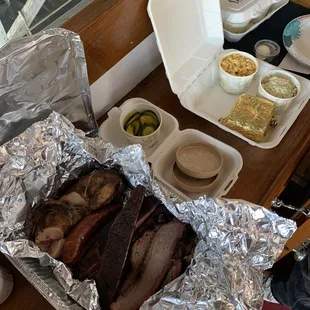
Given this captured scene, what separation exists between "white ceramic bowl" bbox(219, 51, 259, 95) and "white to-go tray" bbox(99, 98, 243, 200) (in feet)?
0.55

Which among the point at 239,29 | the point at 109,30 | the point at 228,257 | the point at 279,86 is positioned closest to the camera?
the point at 228,257

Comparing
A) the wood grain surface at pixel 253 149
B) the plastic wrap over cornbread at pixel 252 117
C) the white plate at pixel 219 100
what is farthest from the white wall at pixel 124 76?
the plastic wrap over cornbread at pixel 252 117

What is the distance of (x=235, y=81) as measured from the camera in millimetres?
934

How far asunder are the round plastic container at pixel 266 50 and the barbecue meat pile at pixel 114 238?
0.53m

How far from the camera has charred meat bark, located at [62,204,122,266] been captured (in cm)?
66

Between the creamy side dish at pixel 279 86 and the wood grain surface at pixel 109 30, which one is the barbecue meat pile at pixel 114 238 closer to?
the wood grain surface at pixel 109 30

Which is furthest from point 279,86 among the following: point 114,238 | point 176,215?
point 114,238

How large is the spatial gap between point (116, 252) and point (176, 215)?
0.12 m

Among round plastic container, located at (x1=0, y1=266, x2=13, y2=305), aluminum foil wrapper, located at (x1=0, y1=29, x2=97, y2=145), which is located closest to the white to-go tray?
aluminum foil wrapper, located at (x1=0, y1=29, x2=97, y2=145)

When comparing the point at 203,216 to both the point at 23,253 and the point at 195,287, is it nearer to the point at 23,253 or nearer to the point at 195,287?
the point at 195,287

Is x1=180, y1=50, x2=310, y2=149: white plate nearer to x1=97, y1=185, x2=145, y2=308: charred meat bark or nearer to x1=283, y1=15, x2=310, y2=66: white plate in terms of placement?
x1=283, y1=15, x2=310, y2=66: white plate

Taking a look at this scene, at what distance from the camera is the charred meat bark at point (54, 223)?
66 cm

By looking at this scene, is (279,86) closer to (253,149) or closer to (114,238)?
(253,149)

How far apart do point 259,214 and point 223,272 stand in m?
0.10
